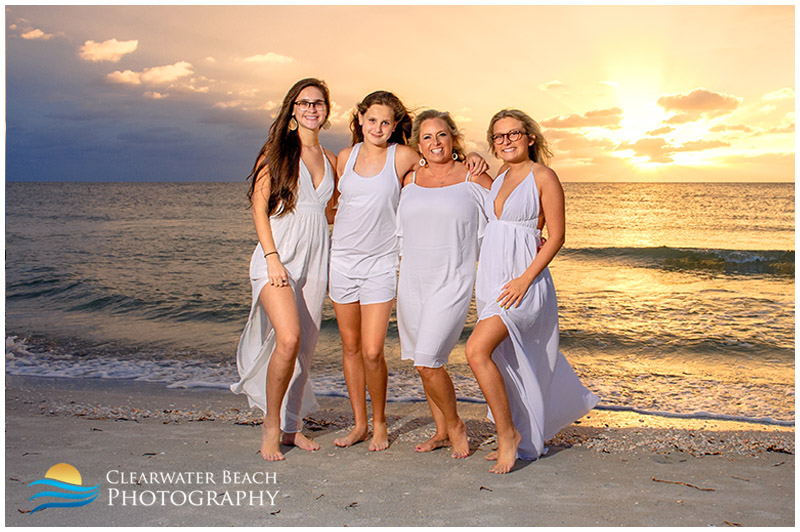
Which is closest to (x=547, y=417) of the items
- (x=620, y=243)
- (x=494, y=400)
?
(x=494, y=400)

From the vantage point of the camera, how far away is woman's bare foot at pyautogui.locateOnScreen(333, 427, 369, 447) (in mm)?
4535

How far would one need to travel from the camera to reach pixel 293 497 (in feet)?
12.3

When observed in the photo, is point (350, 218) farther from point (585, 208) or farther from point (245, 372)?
point (585, 208)

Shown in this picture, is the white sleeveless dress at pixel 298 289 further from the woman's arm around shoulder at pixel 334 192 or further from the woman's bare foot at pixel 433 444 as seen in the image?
the woman's bare foot at pixel 433 444

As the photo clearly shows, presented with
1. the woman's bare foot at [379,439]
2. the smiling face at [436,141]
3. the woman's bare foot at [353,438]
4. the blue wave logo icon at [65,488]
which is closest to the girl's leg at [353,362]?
the woman's bare foot at [353,438]

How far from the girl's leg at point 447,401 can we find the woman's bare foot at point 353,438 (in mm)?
560

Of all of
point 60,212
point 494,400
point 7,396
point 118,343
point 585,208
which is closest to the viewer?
Result: point 494,400

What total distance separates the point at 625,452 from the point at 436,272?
1804 millimetres

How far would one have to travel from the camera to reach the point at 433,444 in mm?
4520

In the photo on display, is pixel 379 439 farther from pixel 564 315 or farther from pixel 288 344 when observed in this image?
pixel 564 315

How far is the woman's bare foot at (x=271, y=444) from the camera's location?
168 inches

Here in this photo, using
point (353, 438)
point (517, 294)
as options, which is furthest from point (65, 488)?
point (517, 294)

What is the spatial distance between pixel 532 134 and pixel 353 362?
6.09ft

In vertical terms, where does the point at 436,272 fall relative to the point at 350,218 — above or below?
below
